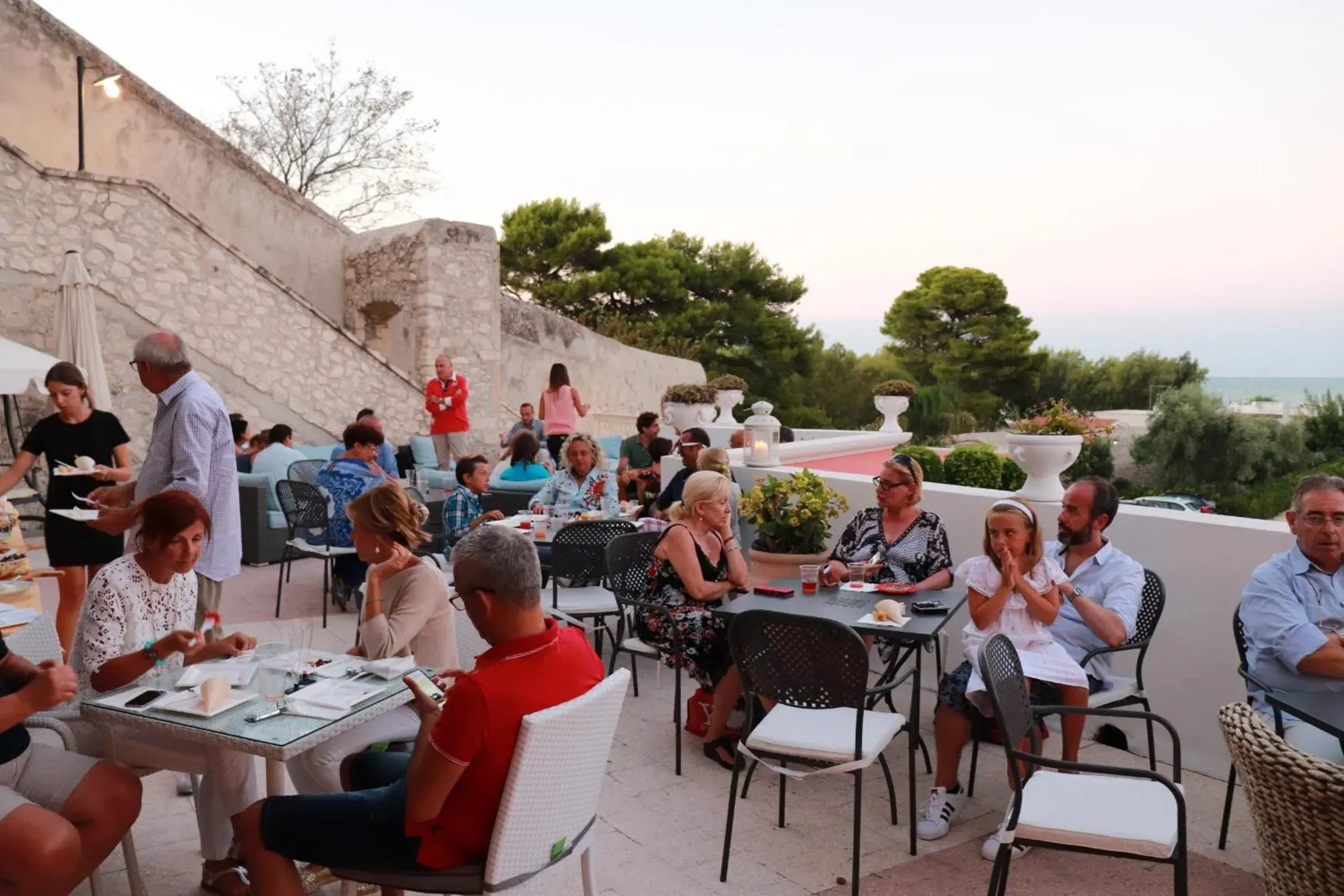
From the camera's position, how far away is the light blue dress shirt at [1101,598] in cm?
376

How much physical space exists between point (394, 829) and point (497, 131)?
66.8ft

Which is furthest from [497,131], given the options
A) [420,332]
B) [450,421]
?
[450,421]

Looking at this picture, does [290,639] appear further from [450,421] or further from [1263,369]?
[1263,369]

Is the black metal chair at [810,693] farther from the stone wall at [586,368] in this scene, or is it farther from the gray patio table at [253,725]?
the stone wall at [586,368]

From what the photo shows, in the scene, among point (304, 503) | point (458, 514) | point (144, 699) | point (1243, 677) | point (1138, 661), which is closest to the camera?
point (144, 699)

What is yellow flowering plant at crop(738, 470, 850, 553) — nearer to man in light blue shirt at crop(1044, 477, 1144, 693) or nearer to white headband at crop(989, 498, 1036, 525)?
man in light blue shirt at crop(1044, 477, 1144, 693)

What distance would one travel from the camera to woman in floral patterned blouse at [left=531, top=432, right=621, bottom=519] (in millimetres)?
6320

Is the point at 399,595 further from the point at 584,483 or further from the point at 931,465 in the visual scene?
the point at 931,465

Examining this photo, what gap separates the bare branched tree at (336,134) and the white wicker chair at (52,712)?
20439 millimetres

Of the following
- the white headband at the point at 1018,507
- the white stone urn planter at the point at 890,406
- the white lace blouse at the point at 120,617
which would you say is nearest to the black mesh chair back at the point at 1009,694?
the white headband at the point at 1018,507

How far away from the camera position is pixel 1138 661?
383 cm

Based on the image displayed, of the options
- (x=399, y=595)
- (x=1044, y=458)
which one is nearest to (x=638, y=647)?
(x=399, y=595)

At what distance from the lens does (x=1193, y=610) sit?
4246mm

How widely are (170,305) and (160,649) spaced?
9637 mm
